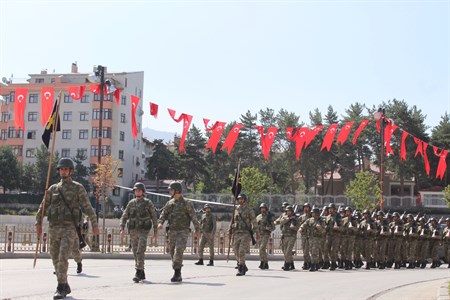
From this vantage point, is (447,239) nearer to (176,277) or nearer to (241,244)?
(241,244)

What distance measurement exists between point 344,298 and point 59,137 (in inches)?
2857

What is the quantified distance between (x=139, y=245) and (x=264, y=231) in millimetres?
7430

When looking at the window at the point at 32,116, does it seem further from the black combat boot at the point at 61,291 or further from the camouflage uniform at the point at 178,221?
the black combat boot at the point at 61,291

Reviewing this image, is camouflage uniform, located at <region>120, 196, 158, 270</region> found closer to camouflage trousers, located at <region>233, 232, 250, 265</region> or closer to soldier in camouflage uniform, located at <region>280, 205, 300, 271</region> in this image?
camouflage trousers, located at <region>233, 232, 250, 265</region>

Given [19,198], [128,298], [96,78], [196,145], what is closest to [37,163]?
[19,198]

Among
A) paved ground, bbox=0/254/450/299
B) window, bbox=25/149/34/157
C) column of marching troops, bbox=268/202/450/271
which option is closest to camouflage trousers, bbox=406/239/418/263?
column of marching troops, bbox=268/202/450/271

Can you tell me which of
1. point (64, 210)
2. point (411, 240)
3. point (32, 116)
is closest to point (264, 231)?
point (411, 240)

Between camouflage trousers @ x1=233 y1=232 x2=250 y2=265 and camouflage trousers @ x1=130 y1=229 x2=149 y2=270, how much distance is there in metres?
3.60

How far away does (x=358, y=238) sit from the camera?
23594mm

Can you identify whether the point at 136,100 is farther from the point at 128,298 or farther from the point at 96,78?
the point at 128,298

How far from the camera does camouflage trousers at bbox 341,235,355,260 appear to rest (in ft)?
73.3

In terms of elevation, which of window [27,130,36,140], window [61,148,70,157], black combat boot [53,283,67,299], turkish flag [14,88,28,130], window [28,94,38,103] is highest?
window [28,94,38,103]

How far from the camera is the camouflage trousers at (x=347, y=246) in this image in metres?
22.3

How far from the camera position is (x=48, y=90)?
27953 mm
